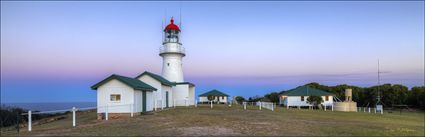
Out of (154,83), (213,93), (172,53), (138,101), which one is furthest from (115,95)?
(213,93)

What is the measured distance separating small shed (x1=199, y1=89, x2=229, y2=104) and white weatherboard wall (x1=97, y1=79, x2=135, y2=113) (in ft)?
118

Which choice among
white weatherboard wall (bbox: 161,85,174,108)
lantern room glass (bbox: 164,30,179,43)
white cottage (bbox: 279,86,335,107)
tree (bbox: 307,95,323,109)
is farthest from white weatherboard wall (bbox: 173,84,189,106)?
white cottage (bbox: 279,86,335,107)

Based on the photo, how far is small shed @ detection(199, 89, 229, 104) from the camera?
198 ft

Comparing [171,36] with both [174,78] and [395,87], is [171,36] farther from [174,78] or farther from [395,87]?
[395,87]

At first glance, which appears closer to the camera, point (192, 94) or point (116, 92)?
point (116, 92)

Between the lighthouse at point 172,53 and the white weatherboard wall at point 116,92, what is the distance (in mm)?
17496

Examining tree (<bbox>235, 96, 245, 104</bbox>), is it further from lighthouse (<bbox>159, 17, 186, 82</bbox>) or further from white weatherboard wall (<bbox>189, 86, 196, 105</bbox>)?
lighthouse (<bbox>159, 17, 186, 82</bbox>)

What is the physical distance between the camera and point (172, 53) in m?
41.9

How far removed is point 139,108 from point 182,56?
1832 cm

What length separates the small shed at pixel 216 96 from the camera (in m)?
60.3

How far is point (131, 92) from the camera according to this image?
79.9ft

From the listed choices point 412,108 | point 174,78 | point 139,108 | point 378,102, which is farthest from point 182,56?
point 412,108

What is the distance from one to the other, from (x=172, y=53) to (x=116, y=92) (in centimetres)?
1800

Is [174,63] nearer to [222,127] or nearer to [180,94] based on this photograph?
[180,94]
